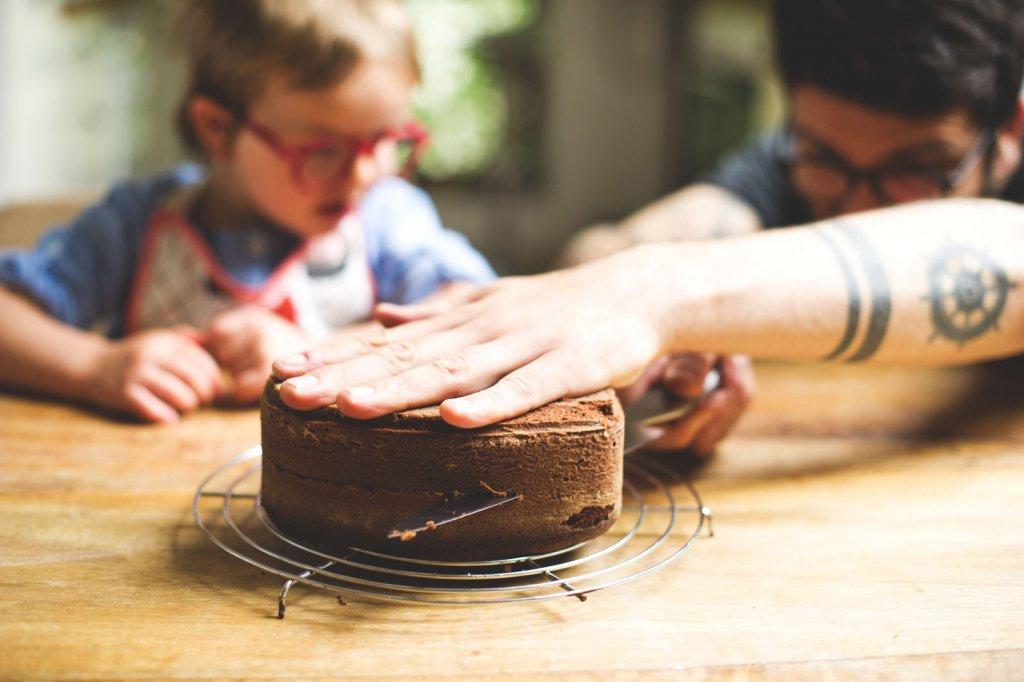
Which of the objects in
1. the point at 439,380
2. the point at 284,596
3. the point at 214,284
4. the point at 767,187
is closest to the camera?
the point at 284,596

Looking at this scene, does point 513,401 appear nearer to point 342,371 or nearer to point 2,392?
point 342,371

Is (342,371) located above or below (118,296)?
above

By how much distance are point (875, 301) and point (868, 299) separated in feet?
0.04

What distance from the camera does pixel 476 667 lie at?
0.70 m

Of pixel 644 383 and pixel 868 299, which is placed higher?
pixel 868 299

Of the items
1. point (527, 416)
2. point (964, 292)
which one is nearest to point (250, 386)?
point (527, 416)

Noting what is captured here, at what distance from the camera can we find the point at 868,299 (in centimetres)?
119

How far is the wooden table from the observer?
71 cm

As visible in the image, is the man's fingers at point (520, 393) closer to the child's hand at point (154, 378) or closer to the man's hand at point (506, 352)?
the man's hand at point (506, 352)

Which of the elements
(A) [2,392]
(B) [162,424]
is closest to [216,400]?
(B) [162,424]

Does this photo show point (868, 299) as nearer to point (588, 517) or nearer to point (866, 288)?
point (866, 288)

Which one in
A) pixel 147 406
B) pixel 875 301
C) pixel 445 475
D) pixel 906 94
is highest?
pixel 906 94

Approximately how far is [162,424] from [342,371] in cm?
64

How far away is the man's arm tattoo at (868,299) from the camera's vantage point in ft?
3.89
